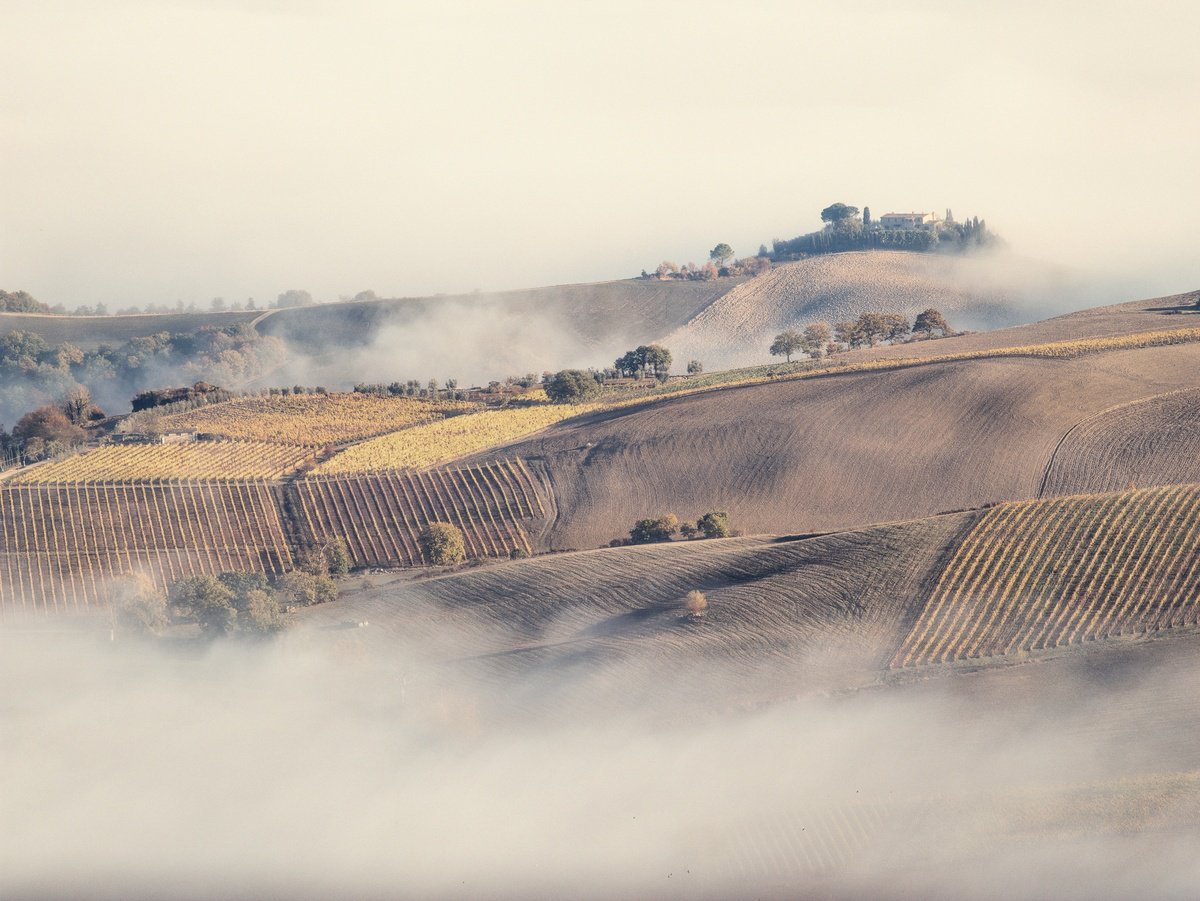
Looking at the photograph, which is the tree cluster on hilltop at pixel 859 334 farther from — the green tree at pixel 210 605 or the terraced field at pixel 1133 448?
the green tree at pixel 210 605

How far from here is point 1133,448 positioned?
104 metres

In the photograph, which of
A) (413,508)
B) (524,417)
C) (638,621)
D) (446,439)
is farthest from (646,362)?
(638,621)

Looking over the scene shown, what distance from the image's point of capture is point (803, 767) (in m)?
62.8

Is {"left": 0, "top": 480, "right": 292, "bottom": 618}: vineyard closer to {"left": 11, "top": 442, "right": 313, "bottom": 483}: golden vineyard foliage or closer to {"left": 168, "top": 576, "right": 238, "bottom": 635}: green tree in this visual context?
{"left": 11, "top": 442, "right": 313, "bottom": 483}: golden vineyard foliage

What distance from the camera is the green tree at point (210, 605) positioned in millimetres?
85438

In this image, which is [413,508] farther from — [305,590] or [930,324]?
[930,324]

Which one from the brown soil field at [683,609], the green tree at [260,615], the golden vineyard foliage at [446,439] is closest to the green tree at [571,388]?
the golden vineyard foliage at [446,439]

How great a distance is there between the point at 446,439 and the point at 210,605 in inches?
1716

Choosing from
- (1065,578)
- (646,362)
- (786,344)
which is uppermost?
(786,344)

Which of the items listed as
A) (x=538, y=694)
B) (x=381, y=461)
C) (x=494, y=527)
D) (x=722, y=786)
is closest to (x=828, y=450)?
(x=494, y=527)

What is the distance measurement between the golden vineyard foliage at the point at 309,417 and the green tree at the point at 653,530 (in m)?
39.8

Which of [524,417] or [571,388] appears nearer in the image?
[524,417]

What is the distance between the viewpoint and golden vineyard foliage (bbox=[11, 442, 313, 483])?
368 ft

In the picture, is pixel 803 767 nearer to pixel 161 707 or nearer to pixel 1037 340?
pixel 161 707
